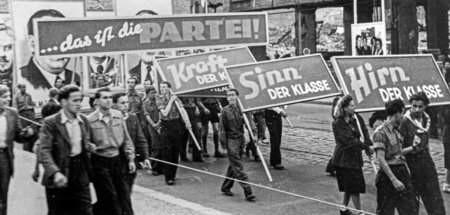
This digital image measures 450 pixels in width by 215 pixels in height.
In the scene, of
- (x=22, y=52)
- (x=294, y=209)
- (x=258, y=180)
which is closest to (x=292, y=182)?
(x=258, y=180)

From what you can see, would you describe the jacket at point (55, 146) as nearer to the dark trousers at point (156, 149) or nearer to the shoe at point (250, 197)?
the shoe at point (250, 197)

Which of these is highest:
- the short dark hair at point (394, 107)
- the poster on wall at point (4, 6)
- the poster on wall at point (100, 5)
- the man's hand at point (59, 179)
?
the poster on wall at point (100, 5)

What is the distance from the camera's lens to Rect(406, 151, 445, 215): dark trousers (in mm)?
7980

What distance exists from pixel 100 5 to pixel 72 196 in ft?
51.7

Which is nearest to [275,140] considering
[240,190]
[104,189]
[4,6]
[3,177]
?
[240,190]

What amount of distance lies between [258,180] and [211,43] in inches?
153

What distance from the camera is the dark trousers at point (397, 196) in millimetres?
7520

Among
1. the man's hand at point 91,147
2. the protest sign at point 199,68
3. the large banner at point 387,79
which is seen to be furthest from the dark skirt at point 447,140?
the man's hand at point 91,147

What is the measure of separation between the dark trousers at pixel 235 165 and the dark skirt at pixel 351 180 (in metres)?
1.53

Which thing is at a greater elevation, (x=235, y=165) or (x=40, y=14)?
(x=40, y=14)

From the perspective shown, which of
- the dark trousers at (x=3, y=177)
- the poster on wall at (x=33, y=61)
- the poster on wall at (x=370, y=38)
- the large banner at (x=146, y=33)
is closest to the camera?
the dark trousers at (x=3, y=177)

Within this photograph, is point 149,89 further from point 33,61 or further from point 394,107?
point 33,61

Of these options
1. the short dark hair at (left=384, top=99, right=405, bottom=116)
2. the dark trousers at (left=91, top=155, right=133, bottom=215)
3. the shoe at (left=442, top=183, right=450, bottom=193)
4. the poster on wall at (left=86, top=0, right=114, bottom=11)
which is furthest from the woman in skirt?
the poster on wall at (left=86, top=0, right=114, bottom=11)

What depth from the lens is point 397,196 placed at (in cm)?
754
